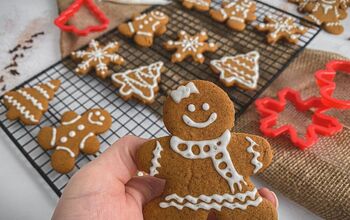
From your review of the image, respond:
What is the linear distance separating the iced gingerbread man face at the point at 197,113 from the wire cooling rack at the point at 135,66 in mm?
448

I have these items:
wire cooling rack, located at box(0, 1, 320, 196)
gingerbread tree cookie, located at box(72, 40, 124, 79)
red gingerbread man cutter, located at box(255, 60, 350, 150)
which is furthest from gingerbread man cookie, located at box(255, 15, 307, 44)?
gingerbread tree cookie, located at box(72, 40, 124, 79)

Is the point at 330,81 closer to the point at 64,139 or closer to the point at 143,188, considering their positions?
the point at 143,188

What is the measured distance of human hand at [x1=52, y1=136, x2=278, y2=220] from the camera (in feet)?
2.35

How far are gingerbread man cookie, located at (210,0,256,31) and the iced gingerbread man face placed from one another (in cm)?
87

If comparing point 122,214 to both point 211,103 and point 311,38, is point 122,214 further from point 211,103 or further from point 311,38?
point 311,38

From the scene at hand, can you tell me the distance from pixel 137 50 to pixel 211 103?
2.64 feet

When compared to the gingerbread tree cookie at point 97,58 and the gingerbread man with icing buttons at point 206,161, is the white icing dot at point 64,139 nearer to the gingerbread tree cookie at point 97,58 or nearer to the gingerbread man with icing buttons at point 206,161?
the gingerbread tree cookie at point 97,58

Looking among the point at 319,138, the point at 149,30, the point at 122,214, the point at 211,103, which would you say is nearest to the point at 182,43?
the point at 149,30

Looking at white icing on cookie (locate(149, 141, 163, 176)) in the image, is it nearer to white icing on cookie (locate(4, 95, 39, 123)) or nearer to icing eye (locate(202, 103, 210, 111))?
icing eye (locate(202, 103, 210, 111))

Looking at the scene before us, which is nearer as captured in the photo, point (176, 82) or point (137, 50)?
point (176, 82)

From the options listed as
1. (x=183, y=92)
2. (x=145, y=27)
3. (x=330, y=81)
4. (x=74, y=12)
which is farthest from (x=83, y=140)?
(x=330, y=81)

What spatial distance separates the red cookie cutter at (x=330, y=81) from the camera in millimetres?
1107

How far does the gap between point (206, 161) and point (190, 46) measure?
2.51 ft

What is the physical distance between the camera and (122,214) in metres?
0.75
